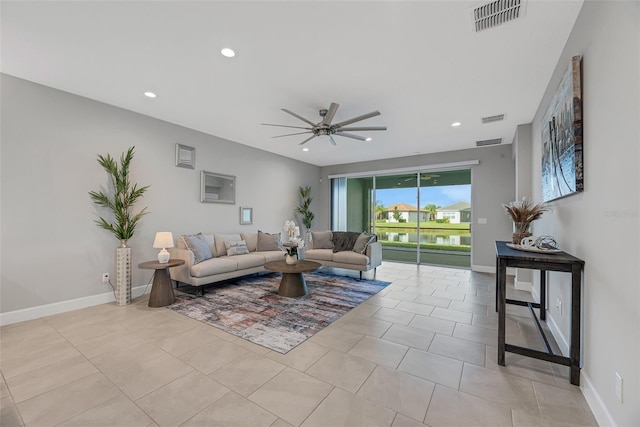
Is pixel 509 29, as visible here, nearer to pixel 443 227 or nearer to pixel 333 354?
pixel 333 354

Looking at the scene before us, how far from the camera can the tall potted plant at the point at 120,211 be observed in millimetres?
3562

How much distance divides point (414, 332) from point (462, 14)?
2902mm

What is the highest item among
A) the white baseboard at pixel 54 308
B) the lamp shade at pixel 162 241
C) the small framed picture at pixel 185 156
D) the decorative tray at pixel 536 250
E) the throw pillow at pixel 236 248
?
the small framed picture at pixel 185 156

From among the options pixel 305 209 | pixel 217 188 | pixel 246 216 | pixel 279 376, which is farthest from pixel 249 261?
pixel 305 209

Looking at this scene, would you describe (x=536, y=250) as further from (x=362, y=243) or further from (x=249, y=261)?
(x=249, y=261)

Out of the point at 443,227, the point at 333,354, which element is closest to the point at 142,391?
the point at 333,354

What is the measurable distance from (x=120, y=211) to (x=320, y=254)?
3.45 metres

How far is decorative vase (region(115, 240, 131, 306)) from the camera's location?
11.6 feet

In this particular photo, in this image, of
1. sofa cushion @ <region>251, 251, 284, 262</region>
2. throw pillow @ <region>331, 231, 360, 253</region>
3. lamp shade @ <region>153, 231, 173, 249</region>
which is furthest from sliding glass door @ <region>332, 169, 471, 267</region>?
lamp shade @ <region>153, 231, 173, 249</region>

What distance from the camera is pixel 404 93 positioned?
3279 mm

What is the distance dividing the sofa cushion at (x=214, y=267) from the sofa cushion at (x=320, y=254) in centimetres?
168

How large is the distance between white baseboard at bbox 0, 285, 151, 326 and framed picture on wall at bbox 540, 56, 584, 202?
211 inches

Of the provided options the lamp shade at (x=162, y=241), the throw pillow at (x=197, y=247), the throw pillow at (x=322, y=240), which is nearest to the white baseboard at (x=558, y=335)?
the throw pillow at (x=322, y=240)

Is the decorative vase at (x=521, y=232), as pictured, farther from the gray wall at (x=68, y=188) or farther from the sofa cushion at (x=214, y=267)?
the gray wall at (x=68, y=188)
